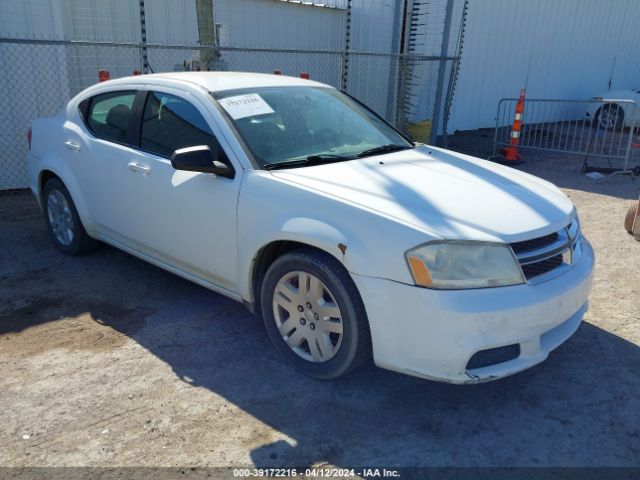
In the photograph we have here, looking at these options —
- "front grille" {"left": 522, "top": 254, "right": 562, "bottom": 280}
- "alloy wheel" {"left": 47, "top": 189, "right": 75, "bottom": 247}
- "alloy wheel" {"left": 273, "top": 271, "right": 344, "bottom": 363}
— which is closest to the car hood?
"front grille" {"left": 522, "top": 254, "right": 562, "bottom": 280}

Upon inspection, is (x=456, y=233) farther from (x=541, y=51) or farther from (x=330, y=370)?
(x=541, y=51)

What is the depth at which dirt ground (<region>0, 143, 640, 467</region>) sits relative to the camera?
8.91ft

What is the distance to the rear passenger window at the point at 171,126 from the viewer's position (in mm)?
3699

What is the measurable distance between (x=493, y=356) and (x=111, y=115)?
3.46 meters

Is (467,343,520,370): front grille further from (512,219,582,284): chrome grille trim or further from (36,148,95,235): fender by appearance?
(36,148,95,235): fender

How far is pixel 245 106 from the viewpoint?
12.1ft

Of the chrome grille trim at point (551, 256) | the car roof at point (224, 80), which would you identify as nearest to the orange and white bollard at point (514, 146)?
the car roof at point (224, 80)

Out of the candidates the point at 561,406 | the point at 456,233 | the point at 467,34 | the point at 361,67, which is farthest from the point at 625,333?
the point at 467,34

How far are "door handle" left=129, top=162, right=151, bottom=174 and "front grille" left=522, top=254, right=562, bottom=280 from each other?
2606 mm

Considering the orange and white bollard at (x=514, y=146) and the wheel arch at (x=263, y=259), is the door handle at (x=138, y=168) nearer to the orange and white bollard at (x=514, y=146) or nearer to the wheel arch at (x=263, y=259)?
the wheel arch at (x=263, y=259)

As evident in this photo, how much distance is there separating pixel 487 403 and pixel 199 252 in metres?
2.02

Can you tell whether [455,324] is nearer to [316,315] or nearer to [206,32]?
[316,315]

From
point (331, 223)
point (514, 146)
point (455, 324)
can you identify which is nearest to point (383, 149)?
point (331, 223)

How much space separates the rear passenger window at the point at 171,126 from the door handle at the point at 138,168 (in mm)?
139
